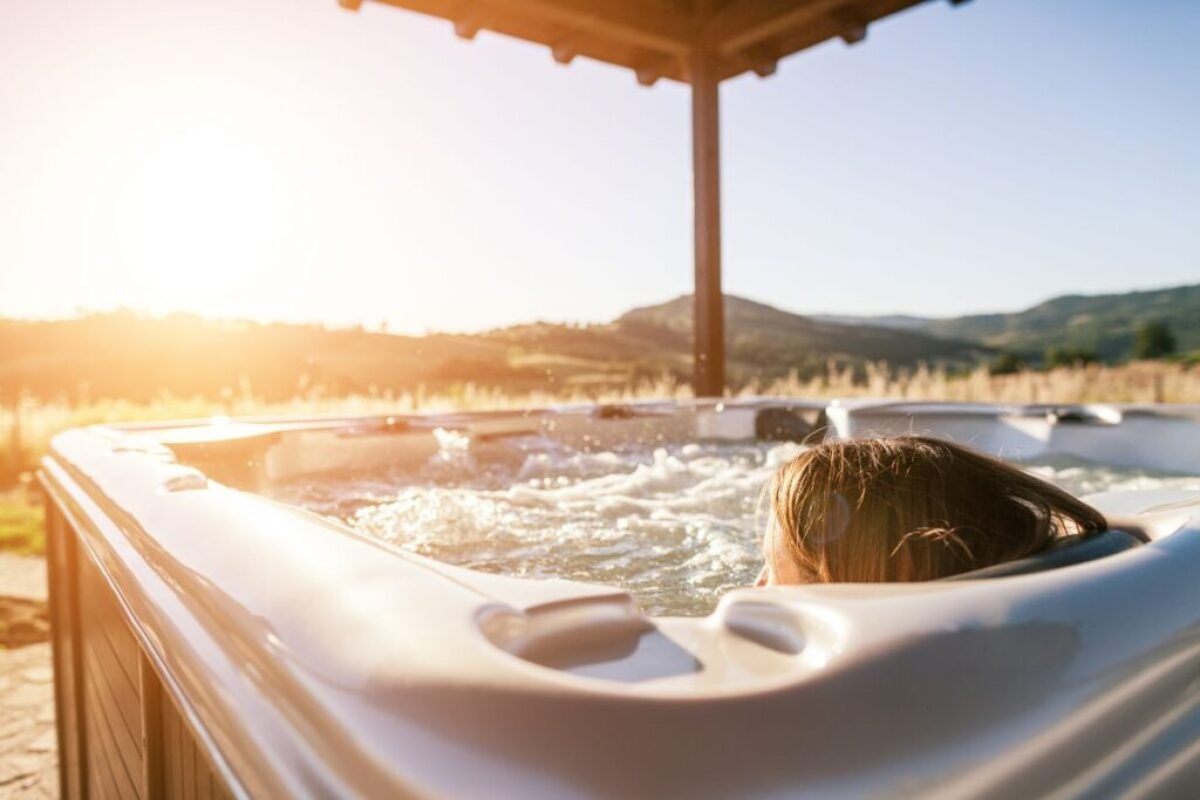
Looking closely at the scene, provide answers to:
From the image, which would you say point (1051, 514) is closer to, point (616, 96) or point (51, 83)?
point (616, 96)

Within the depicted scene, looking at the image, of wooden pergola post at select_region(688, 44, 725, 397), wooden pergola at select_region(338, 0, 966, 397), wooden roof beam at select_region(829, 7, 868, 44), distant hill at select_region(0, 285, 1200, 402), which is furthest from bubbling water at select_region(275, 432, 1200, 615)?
distant hill at select_region(0, 285, 1200, 402)

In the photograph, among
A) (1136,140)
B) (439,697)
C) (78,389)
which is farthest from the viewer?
(1136,140)

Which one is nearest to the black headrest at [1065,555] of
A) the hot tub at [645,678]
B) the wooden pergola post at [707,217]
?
the hot tub at [645,678]

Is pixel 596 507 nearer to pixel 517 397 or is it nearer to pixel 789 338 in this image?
pixel 517 397

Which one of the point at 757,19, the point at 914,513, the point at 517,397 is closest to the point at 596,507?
the point at 914,513

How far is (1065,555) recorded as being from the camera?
61 cm

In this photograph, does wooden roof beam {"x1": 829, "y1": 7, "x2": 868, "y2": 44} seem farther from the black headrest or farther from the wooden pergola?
the black headrest

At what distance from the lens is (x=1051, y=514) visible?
772 millimetres

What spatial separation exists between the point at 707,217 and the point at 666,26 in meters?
0.87

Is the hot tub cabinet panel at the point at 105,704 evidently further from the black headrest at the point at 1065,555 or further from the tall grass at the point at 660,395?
the tall grass at the point at 660,395

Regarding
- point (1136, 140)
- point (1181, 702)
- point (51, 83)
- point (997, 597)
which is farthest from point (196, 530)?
point (1136, 140)

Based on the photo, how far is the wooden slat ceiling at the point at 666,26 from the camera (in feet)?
10.9

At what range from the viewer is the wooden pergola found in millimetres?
3363

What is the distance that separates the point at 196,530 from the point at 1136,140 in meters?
10.2
